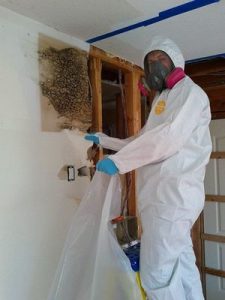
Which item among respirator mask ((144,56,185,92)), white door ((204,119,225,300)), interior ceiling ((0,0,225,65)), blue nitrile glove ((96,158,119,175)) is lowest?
white door ((204,119,225,300))

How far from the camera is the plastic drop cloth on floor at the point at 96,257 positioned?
4.38 ft

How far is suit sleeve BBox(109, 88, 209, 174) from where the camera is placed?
4.12 feet

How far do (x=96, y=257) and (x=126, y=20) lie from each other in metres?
1.18

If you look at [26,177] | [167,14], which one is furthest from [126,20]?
[26,177]

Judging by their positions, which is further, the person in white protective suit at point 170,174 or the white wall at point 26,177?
the white wall at point 26,177

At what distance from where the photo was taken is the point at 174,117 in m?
1.29

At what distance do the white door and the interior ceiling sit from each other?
1.15m

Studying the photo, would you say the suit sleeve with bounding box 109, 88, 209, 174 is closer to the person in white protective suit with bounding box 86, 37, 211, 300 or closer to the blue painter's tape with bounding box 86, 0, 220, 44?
the person in white protective suit with bounding box 86, 37, 211, 300

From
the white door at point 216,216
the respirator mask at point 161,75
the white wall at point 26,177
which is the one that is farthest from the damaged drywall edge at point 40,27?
the white door at point 216,216

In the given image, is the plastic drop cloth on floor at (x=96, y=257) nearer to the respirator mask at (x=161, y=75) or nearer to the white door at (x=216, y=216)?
the respirator mask at (x=161, y=75)

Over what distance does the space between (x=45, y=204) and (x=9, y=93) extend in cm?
59

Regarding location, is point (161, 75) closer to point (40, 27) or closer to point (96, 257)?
point (40, 27)

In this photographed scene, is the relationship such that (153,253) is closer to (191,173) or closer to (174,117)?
(191,173)

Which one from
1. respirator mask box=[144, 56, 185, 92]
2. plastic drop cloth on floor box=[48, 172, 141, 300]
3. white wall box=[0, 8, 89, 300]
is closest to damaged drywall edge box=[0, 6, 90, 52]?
white wall box=[0, 8, 89, 300]
